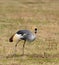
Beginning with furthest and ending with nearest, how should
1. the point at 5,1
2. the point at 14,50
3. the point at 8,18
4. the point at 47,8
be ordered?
1. the point at 5,1
2. the point at 47,8
3. the point at 8,18
4. the point at 14,50

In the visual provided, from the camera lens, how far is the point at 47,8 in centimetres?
2525

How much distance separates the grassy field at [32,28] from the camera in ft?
36.0

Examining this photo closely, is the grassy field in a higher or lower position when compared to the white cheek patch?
lower

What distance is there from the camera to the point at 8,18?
2030 cm

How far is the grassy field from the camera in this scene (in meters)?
11.0

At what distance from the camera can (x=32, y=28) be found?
17.2 meters

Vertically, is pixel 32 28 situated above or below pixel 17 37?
below

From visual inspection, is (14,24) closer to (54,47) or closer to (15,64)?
(54,47)

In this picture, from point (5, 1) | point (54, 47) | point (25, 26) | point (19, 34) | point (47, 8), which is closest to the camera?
point (19, 34)

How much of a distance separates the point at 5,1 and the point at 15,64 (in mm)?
18740

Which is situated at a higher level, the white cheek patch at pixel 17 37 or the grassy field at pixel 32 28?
the white cheek patch at pixel 17 37

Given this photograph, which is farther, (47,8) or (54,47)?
(47,8)

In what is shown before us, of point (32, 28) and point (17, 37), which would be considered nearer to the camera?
point (17, 37)

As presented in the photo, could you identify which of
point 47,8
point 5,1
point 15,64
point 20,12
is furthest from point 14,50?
point 5,1
